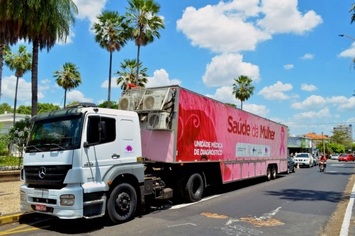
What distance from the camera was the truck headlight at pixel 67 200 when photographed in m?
7.44

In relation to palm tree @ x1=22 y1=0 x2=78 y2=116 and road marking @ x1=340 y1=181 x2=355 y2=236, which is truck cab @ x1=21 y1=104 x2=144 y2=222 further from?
palm tree @ x1=22 y1=0 x2=78 y2=116

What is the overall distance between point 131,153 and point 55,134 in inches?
76.0

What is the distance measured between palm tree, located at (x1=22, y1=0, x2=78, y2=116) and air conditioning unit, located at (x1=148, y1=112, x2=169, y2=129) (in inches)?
377

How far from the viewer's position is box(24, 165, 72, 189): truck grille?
7621mm

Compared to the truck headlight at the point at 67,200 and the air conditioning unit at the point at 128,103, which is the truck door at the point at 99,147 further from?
the air conditioning unit at the point at 128,103

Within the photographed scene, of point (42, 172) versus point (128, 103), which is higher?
point (128, 103)

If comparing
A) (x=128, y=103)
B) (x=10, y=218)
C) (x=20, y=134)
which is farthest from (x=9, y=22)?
(x=10, y=218)

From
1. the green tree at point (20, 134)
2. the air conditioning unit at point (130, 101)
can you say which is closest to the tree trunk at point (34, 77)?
the green tree at point (20, 134)

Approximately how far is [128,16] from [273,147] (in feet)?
56.9

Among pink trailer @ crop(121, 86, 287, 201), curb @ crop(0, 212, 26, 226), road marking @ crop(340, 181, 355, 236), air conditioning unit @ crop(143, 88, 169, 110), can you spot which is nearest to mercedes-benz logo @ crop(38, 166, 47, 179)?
curb @ crop(0, 212, 26, 226)

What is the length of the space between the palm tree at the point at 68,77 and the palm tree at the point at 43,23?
28.1 m

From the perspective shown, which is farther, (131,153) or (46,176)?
(131,153)

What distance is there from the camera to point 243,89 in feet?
167

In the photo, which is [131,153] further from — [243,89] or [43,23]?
[243,89]
